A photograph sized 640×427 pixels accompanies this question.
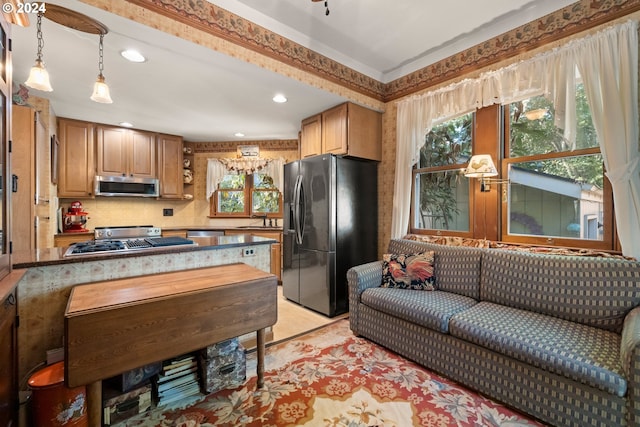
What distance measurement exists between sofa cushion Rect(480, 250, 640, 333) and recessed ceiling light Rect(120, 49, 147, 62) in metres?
3.31

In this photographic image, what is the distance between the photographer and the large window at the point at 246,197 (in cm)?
505

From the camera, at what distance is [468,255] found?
7.83ft

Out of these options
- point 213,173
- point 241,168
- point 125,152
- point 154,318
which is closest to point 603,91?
point 154,318

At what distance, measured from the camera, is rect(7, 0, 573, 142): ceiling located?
6.85ft

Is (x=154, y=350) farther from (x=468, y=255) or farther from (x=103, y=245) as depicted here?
(x=468, y=255)

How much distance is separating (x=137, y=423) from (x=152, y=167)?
12.7ft

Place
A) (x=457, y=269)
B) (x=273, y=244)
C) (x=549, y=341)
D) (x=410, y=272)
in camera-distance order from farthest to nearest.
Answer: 1. (x=273, y=244)
2. (x=410, y=272)
3. (x=457, y=269)
4. (x=549, y=341)

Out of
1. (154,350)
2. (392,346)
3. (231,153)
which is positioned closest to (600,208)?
(392,346)

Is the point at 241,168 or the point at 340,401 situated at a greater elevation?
the point at 241,168

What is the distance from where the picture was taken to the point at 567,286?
1840 mm

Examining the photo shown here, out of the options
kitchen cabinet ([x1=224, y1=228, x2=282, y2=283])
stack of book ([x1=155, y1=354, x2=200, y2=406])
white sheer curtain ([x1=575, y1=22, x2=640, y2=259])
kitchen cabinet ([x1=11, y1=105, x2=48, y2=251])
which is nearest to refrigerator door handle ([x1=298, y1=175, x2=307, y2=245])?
kitchen cabinet ([x1=224, y1=228, x2=282, y2=283])

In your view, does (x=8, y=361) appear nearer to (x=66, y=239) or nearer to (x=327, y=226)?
(x=327, y=226)

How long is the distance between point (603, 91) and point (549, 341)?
1760 mm

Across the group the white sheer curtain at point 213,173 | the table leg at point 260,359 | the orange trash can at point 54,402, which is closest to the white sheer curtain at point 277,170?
the white sheer curtain at point 213,173
